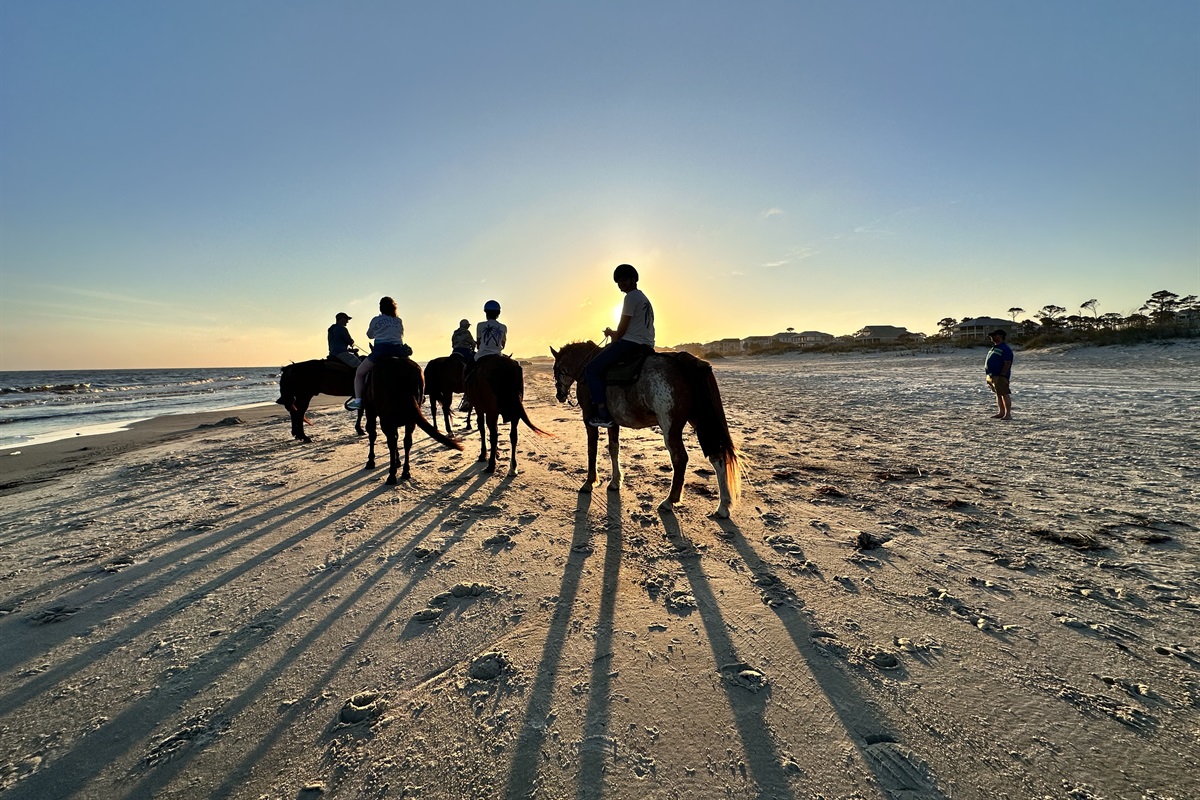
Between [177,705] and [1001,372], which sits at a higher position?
[1001,372]

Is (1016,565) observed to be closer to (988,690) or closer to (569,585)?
(988,690)

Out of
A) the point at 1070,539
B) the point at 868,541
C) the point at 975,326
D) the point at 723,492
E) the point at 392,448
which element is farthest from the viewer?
the point at 975,326

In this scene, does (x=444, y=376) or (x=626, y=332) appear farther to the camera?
(x=444, y=376)

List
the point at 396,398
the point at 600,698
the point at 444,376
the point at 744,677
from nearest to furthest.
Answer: the point at 600,698 → the point at 744,677 → the point at 396,398 → the point at 444,376

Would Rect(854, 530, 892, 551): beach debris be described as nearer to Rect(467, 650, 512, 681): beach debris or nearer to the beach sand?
the beach sand

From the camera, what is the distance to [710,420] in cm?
541

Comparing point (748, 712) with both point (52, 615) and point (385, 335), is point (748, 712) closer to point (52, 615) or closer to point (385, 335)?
point (52, 615)

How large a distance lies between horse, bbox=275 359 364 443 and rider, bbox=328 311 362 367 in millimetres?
142

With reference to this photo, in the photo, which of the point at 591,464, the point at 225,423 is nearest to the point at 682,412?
the point at 591,464

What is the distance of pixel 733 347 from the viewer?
113562mm

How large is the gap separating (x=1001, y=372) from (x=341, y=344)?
16.0 meters

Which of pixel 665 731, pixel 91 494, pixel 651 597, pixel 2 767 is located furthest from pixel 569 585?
pixel 91 494

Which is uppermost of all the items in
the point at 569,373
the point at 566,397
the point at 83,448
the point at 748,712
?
the point at 569,373

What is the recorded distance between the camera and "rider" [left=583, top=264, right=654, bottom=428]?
19.4 ft
